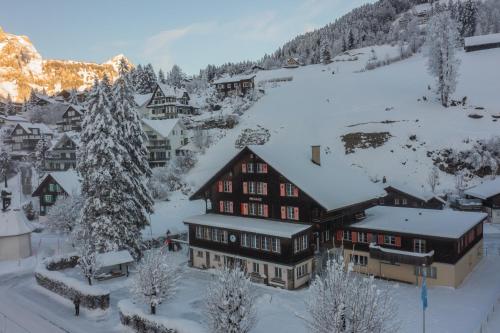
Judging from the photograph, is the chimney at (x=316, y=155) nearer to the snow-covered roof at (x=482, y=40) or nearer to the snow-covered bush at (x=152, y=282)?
the snow-covered bush at (x=152, y=282)

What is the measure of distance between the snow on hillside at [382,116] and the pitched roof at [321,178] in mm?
2831

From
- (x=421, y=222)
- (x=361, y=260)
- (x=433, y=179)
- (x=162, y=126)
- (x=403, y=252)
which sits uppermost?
(x=162, y=126)

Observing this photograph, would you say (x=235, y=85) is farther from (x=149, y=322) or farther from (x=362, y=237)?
(x=149, y=322)

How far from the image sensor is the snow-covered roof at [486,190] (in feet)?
172

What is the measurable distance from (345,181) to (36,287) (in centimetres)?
3163

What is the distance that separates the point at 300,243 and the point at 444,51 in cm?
6080

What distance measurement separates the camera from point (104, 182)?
37.7 metres

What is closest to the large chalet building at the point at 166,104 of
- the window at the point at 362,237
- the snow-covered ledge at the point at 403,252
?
the window at the point at 362,237

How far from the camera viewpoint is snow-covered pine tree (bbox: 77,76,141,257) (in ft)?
123

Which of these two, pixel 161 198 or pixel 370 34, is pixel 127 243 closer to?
pixel 161 198

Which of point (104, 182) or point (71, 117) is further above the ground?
point (71, 117)

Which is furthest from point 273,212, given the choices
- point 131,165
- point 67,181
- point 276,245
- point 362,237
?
point 67,181

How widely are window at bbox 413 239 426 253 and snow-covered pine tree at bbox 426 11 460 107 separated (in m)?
54.7

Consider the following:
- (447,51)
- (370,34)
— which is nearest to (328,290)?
(447,51)
